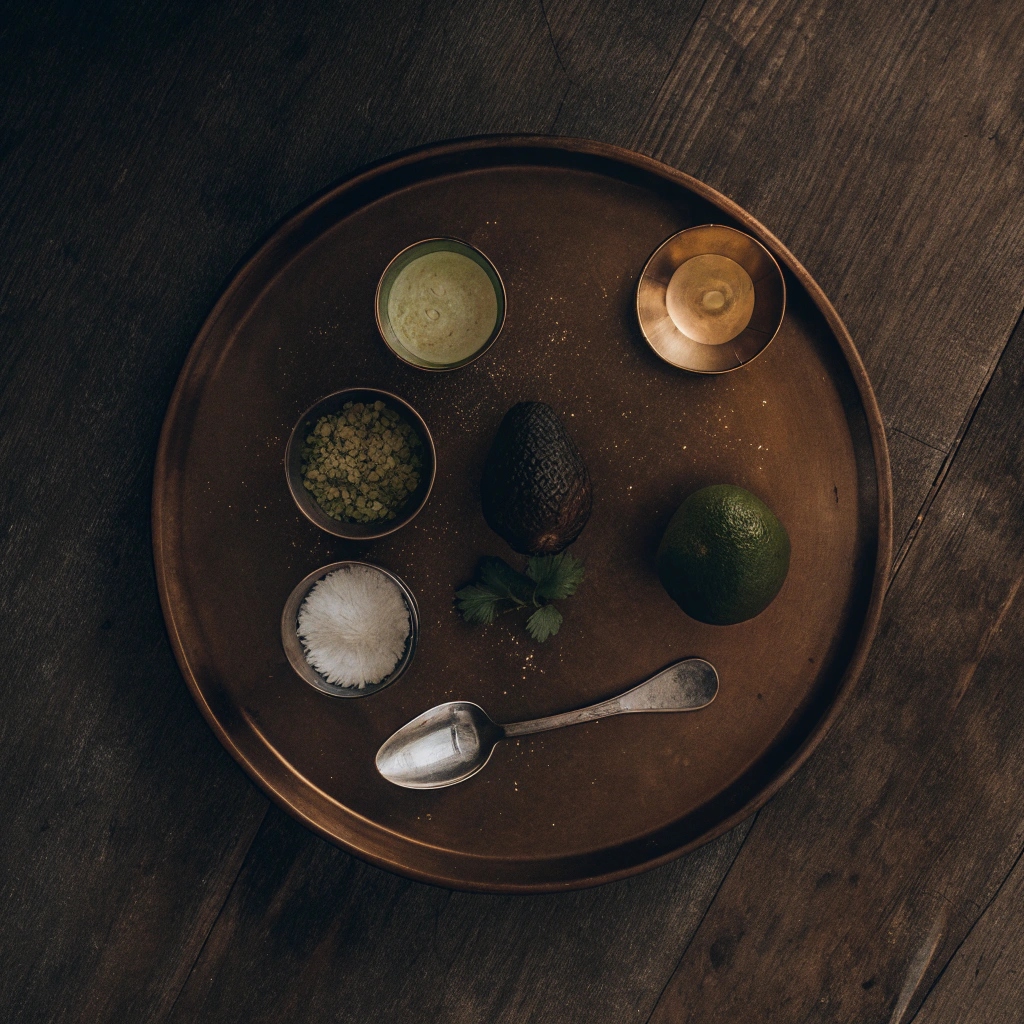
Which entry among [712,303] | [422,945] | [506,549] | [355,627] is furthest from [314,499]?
[422,945]

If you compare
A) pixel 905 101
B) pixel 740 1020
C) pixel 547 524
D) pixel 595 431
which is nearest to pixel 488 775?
pixel 547 524

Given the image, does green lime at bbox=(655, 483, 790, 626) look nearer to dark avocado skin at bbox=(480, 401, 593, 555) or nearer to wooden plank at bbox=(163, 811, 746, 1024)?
dark avocado skin at bbox=(480, 401, 593, 555)

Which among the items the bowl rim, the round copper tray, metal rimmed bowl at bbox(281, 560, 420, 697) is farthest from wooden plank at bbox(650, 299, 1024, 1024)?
the bowl rim

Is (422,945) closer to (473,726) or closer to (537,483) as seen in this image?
(473,726)

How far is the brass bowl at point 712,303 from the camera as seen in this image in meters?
1.04

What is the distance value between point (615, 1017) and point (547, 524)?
1.06 m

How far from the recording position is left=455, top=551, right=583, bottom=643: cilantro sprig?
1042 millimetres

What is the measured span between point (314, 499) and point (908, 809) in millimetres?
1238

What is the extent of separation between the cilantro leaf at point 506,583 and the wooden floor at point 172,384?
0.65m

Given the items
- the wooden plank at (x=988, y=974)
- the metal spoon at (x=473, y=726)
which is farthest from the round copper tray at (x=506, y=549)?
the wooden plank at (x=988, y=974)

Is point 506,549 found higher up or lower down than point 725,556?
lower down

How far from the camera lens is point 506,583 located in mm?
1052

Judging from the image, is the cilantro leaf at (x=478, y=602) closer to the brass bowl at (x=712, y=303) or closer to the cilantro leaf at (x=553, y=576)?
the cilantro leaf at (x=553, y=576)

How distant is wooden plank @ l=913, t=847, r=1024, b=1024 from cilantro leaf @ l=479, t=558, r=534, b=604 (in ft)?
3.75
